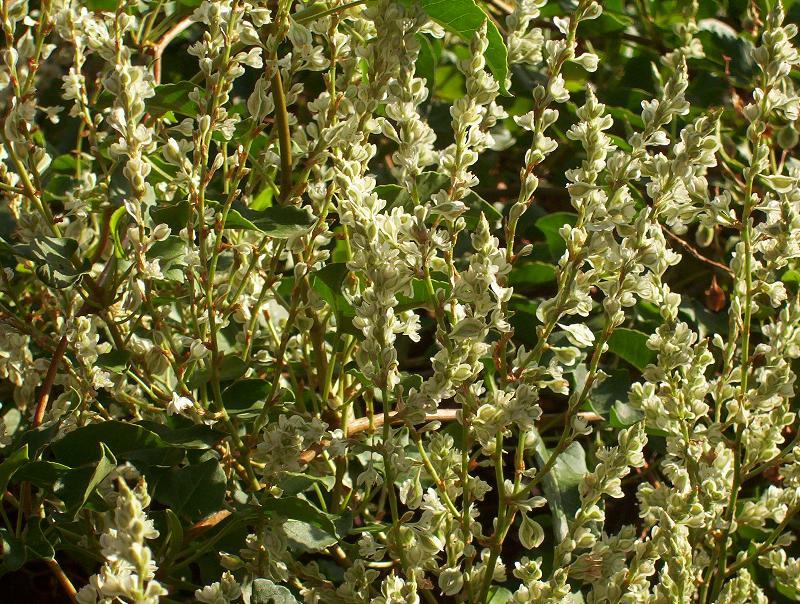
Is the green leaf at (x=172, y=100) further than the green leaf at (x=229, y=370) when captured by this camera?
No

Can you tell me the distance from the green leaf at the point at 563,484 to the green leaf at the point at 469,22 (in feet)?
1.43

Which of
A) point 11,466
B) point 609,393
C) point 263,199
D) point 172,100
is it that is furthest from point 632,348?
point 11,466

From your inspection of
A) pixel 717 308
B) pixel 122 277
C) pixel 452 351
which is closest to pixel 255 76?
pixel 122 277

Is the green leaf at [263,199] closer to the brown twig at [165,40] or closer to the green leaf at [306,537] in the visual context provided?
the brown twig at [165,40]

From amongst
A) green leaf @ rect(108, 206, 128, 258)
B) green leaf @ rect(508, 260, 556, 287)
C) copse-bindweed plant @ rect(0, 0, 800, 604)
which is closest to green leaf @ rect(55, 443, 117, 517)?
copse-bindweed plant @ rect(0, 0, 800, 604)

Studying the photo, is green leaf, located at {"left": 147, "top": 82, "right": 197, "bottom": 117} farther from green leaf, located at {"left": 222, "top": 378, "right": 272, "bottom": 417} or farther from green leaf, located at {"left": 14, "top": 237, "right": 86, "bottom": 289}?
green leaf, located at {"left": 222, "top": 378, "right": 272, "bottom": 417}

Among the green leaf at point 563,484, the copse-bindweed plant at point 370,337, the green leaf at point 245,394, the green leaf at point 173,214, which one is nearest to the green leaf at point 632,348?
the copse-bindweed plant at point 370,337

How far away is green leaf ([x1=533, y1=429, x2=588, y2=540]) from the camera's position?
1.12 m

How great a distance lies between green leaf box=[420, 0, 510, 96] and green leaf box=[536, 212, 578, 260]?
0.38 metres

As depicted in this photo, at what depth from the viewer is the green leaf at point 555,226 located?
141 cm

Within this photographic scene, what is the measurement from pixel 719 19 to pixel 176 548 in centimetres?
151

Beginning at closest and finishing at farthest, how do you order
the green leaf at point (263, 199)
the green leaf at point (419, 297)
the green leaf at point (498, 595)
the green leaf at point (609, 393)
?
the green leaf at point (419, 297)
the green leaf at point (498, 595)
the green leaf at point (609, 393)
the green leaf at point (263, 199)

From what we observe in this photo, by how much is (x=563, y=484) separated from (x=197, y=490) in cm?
44

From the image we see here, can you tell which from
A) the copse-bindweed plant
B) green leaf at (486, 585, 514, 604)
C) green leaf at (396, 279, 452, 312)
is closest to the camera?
the copse-bindweed plant
